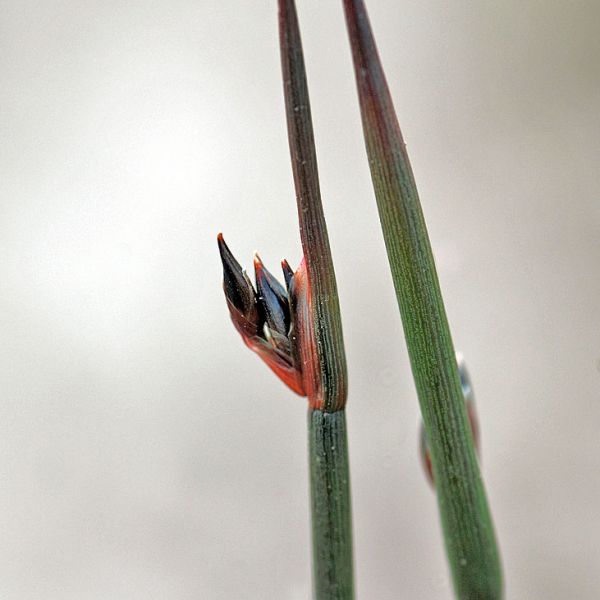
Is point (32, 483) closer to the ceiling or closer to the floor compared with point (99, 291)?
closer to the floor

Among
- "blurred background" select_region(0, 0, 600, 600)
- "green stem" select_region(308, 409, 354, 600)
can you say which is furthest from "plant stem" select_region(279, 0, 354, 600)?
"blurred background" select_region(0, 0, 600, 600)

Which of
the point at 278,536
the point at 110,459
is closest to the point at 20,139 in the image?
the point at 110,459

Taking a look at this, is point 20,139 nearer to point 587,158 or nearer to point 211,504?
point 211,504

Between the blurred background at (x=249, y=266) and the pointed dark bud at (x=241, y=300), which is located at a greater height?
the blurred background at (x=249, y=266)


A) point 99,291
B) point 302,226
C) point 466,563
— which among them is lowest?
point 466,563

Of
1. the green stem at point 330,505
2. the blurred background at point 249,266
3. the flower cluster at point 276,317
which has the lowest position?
the green stem at point 330,505

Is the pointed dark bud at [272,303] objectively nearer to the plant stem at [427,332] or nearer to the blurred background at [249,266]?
the plant stem at [427,332]

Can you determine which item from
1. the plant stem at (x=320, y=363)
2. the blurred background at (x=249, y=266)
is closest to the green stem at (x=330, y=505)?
the plant stem at (x=320, y=363)
